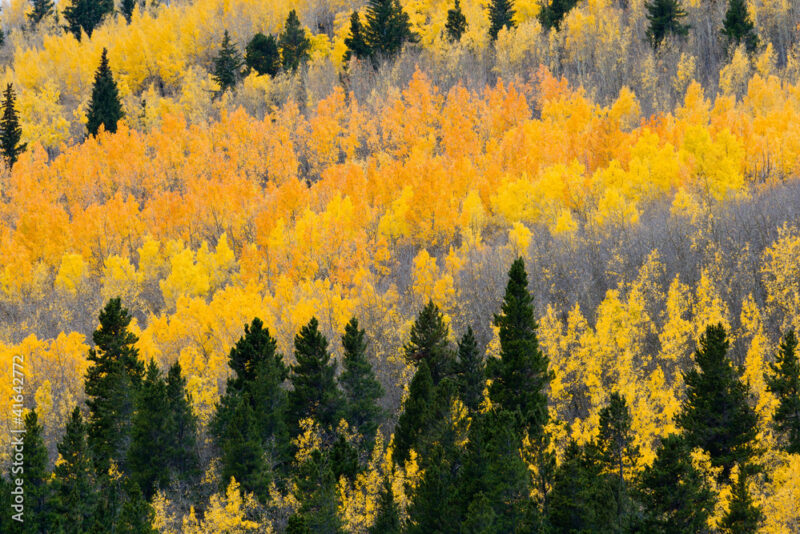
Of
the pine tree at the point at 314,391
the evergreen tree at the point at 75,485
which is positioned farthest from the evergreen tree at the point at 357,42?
the evergreen tree at the point at 75,485

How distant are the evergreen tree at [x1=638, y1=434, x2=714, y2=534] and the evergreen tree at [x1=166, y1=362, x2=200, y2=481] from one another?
22.2m

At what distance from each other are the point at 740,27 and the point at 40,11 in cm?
10377

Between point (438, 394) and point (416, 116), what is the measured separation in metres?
51.4

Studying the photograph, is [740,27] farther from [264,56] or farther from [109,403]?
[109,403]

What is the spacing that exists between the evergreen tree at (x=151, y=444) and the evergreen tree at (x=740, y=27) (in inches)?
2606

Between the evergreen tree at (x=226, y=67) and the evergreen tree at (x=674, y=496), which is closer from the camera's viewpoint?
the evergreen tree at (x=674, y=496)

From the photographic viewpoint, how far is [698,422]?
33.1 meters

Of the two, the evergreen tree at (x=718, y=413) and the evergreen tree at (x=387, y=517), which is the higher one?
the evergreen tree at (x=718, y=413)

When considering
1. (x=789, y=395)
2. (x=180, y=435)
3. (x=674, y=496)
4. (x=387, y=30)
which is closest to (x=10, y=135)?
(x=387, y=30)

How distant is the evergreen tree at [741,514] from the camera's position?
28984 mm

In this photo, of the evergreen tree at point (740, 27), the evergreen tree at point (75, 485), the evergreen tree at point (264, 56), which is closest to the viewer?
the evergreen tree at point (75, 485)

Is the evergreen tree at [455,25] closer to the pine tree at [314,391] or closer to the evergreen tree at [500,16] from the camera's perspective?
the evergreen tree at [500,16]

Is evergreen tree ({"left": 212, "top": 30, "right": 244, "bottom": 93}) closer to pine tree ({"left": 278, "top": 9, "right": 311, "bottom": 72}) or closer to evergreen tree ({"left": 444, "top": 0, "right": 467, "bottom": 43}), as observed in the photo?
pine tree ({"left": 278, "top": 9, "right": 311, "bottom": 72})

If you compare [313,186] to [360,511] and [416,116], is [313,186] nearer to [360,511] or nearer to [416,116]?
[416,116]
